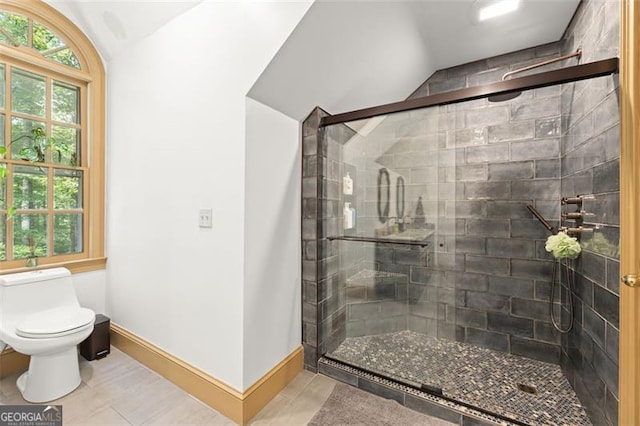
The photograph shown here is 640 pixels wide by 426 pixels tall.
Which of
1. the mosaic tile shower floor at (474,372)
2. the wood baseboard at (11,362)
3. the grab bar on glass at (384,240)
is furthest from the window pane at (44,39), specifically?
the mosaic tile shower floor at (474,372)

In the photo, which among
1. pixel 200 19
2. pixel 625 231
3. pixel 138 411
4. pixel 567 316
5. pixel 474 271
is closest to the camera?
Answer: pixel 625 231

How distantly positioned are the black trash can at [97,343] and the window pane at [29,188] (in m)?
0.98

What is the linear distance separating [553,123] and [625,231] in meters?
1.31

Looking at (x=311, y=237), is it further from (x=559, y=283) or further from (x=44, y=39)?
(x=44, y=39)

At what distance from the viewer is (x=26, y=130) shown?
1993 millimetres

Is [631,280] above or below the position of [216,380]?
above

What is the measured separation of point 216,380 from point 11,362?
4.87 feet

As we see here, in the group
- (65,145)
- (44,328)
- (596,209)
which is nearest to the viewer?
(596,209)

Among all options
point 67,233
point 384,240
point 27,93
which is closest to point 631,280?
point 384,240

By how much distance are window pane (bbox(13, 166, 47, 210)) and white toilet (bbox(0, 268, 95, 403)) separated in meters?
0.50

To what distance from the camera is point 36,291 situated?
181 cm

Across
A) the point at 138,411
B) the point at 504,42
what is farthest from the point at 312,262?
the point at 504,42

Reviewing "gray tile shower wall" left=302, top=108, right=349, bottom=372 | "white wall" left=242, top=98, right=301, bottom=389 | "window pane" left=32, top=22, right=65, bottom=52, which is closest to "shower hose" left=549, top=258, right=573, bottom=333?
"gray tile shower wall" left=302, top=108, right=349, bottom=372

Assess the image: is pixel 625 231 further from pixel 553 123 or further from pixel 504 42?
pixel 504 42
